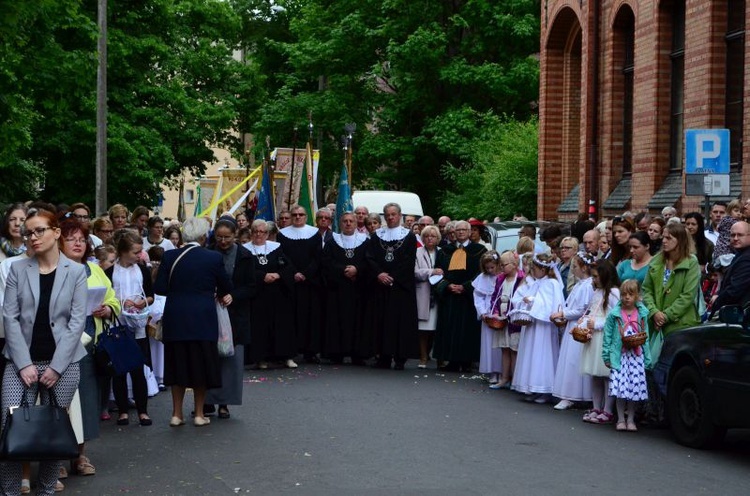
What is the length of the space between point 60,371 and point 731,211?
8.14m

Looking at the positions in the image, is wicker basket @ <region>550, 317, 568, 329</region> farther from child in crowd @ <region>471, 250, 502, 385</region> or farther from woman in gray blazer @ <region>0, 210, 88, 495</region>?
woman in gray blazer @ <region>0, 210, 88, 495</region>

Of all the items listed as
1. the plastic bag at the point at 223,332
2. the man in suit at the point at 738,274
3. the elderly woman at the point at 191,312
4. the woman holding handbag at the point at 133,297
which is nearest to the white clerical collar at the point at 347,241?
the woman holding handbag at the point at 133,297

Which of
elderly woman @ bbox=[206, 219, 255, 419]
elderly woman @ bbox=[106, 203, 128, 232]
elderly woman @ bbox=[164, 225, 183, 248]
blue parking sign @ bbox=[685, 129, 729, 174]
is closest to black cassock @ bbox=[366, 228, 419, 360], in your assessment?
elderly woman @ bbox=[164, 225, 183, 248]

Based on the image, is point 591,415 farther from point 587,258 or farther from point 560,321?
point 587,258

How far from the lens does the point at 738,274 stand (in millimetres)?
11719

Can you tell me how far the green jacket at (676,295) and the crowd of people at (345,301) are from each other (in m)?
0.01

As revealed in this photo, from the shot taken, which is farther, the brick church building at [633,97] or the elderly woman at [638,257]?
the brick church building at [633,97]

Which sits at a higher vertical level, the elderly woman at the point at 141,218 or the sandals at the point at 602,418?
the elderly woman at the point at 141,218

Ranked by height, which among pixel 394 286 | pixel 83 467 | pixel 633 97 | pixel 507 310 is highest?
pixel 633 97

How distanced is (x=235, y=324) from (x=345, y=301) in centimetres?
549

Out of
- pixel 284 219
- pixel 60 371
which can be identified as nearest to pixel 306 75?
pixel 284 219

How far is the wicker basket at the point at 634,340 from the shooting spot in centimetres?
1250

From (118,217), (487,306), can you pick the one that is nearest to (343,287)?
(487,306)

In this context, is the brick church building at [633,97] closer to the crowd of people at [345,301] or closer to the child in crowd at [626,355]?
the crowd of people at [345,301]
